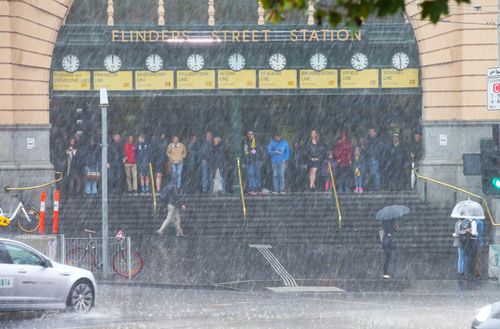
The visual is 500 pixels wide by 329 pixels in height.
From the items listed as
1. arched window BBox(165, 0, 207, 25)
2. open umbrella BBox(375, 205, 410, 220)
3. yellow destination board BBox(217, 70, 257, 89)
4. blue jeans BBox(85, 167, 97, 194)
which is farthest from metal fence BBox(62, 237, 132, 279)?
arched window BBox(165, 0, 207, 25)

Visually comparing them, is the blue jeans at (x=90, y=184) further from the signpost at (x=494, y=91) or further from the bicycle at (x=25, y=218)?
the signpost at (x=494, y=91)

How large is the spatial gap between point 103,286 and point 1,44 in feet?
36.6

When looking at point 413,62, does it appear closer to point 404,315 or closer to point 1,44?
point 1,44

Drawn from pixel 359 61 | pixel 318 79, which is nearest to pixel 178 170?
pixel 318 79

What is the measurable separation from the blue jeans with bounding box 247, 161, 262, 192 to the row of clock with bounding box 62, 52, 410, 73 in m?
3.29

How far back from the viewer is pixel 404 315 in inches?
737

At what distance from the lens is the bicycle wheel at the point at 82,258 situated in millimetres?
23641

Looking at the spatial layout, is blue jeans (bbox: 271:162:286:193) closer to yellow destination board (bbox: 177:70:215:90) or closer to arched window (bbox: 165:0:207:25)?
yellow destination board (bbox: 177:70:215:90)

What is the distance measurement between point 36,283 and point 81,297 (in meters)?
1.10

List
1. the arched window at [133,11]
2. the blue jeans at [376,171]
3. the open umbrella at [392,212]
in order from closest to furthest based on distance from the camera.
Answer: the open umbrella at [392,212], the blue jeans at [376,171], the arched window at [133,11]

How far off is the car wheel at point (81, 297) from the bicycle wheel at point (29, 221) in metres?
10.8

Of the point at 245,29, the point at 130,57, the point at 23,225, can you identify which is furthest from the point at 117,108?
the point at 23,225

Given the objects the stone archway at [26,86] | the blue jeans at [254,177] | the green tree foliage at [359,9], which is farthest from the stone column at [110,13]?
the green tree foliage at [359,9]

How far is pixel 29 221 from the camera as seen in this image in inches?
1142
